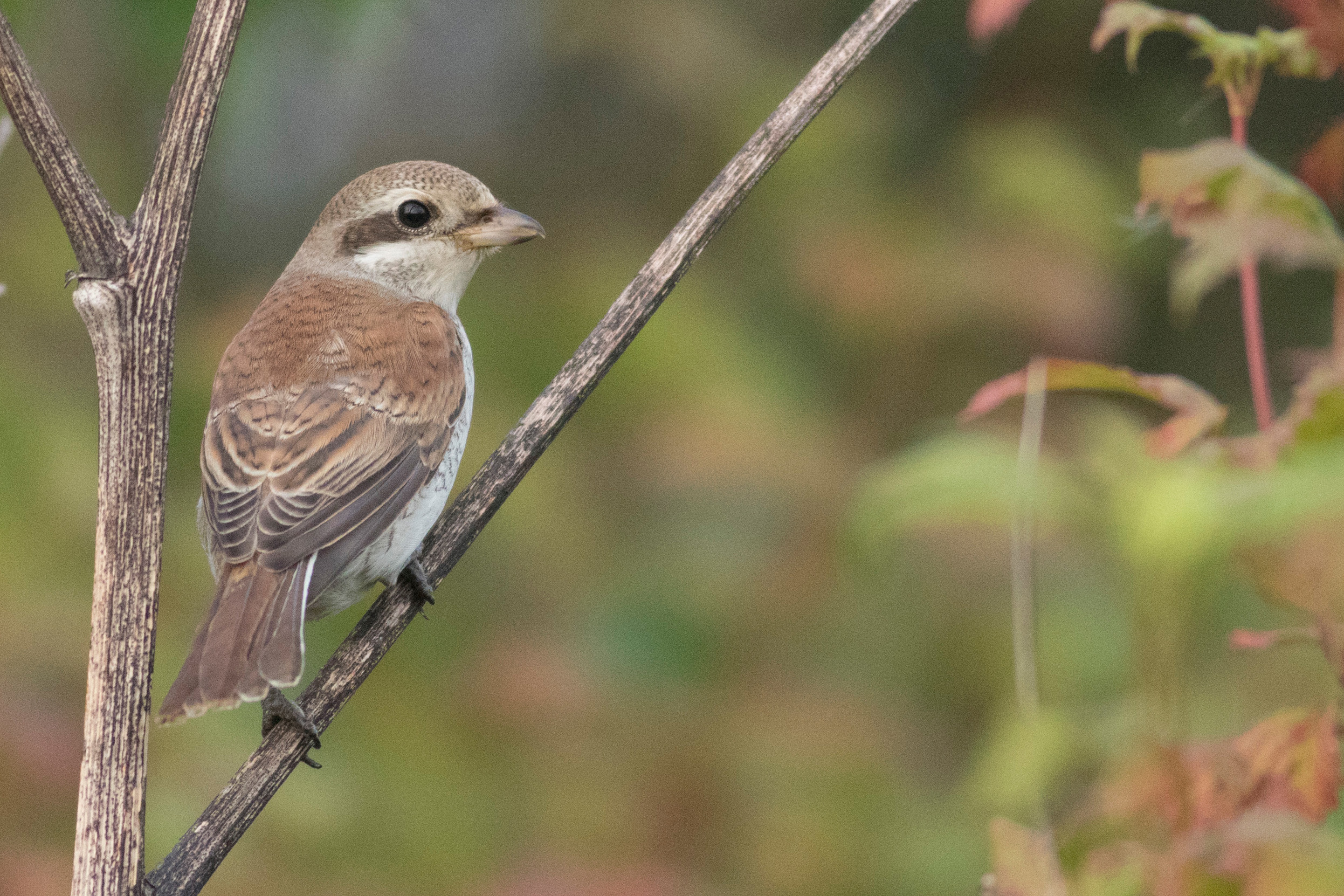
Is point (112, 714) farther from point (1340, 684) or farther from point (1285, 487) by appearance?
point (1340, 684)

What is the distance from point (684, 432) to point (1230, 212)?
2225mm

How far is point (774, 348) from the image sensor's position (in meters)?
4.21

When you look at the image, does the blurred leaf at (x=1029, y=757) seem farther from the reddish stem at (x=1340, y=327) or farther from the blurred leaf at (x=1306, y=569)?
the reddish stem at (x=1340, y=327)

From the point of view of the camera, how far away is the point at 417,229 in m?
3.29

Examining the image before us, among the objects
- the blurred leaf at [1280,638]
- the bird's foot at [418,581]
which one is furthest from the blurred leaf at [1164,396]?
the bird's foot at [418,581]

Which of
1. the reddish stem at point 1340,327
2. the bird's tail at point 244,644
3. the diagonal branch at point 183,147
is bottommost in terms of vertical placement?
the bird's tail at point 244,644

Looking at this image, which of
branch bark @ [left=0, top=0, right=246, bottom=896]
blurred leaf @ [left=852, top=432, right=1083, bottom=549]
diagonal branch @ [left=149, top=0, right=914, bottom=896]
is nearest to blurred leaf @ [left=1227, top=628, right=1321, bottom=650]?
blurred leaf @ [left=852, top=432, right=1083, bottom=549]

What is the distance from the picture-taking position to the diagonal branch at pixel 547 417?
1946mm

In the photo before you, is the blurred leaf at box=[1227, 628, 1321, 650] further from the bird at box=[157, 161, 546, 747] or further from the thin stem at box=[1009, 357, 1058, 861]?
the bird at box=[157, 161, 546, 747]

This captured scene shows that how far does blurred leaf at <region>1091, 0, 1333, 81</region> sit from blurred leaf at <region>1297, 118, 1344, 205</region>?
8.3 inches

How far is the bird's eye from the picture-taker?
3260 mm

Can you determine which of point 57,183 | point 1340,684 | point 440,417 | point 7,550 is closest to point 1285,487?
point 1340,684

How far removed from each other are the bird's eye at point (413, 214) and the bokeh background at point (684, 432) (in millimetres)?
681

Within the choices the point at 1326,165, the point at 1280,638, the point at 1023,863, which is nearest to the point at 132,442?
the point at 1023,863
